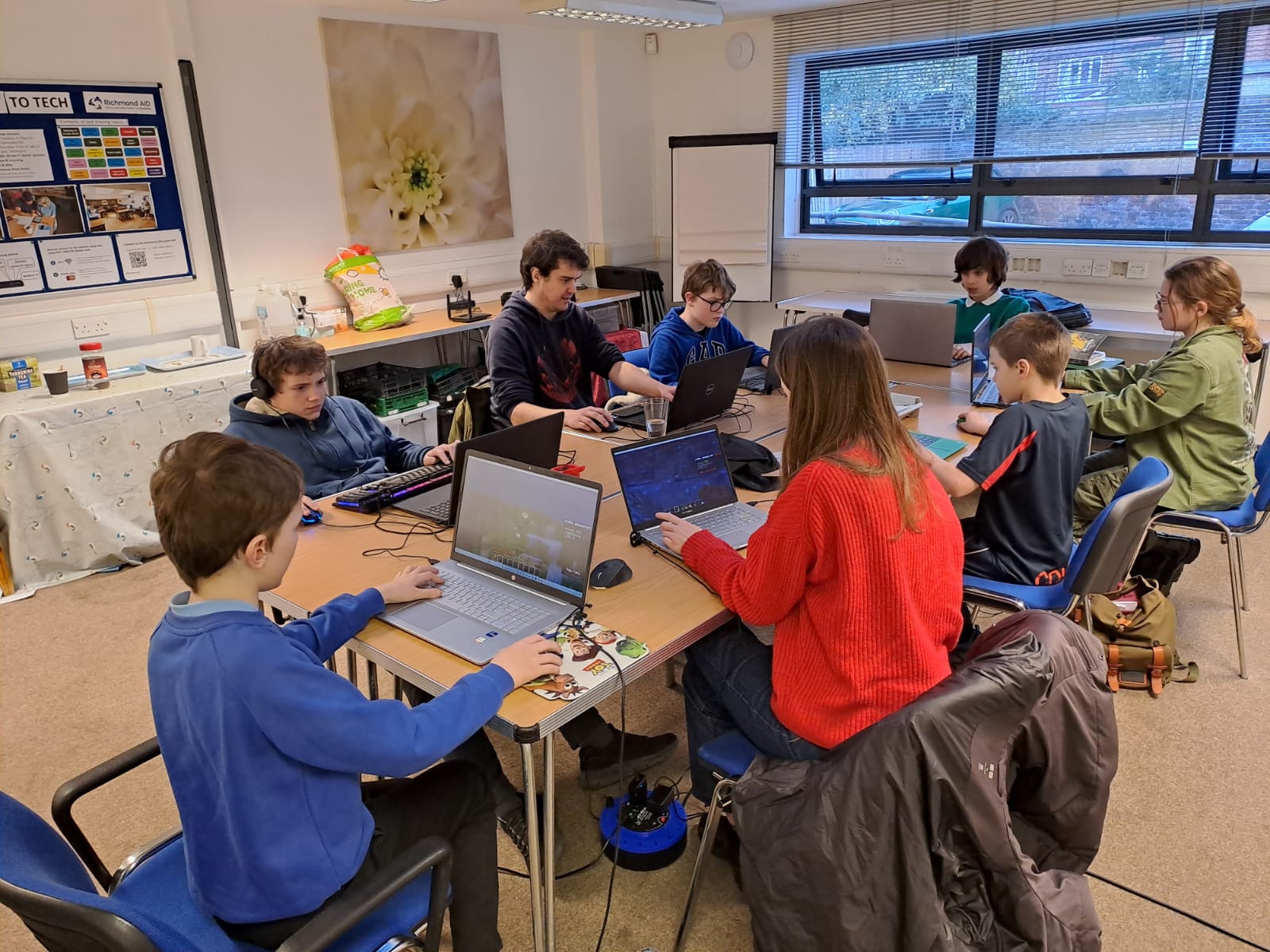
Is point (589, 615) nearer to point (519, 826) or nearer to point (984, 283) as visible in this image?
point (519, 826)

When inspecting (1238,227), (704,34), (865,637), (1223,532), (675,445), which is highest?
(704,34)

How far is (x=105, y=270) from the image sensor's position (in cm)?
407

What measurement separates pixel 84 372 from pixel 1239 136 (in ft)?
18.0

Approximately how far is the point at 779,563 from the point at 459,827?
711 mm

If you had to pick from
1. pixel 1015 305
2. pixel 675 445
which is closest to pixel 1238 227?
pixel 1015 305

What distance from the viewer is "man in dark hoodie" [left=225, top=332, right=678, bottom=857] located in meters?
2.28

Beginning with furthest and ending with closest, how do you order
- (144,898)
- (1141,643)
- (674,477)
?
(1141,643)
(674,477)
(144,898)

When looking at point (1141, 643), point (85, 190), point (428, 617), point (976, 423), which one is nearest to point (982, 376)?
point (976, 423)

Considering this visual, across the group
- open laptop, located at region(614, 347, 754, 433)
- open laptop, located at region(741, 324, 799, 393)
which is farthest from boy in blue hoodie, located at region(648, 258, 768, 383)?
open laptop, located at region(614, 347, 754, 433)

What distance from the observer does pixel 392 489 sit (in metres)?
2.36

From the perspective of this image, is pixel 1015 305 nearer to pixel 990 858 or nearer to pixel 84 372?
pixel 990 858

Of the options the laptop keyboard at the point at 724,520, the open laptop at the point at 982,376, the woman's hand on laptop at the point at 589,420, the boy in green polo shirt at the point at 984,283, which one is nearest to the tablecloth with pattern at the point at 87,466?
the woman's hand on laptop at the point at 589,420

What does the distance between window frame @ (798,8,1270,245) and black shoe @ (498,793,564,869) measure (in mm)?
4433

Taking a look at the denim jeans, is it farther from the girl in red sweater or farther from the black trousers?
the black trousers
